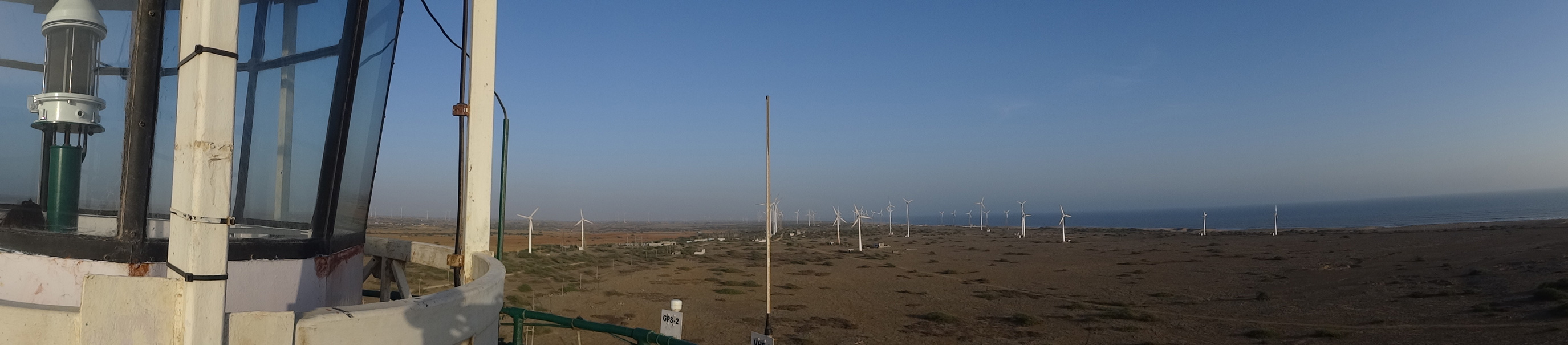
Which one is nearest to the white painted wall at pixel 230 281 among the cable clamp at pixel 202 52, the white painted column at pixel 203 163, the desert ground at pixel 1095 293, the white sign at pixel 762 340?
the white painted column at pixel 203 163

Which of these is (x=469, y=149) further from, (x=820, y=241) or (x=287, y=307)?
(x=820, y=241)

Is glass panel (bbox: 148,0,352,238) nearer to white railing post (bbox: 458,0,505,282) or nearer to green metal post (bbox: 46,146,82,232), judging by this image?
green metal post (bbox: 46,146,82,232)

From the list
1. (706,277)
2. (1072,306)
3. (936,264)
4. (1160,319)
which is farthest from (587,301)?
(936,264)

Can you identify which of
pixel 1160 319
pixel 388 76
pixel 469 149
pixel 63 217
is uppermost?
pixel 388 76

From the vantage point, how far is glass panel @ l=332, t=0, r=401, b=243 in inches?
150

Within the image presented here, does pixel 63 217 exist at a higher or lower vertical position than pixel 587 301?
higher

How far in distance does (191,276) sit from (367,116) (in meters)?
2.11

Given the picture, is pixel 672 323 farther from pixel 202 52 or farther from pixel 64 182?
pixel 202 52

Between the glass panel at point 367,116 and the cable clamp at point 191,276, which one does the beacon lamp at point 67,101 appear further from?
the glass panel at point 367,116

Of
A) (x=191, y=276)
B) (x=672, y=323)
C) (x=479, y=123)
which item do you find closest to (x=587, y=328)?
(x=479, y=123)

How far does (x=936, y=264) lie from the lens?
145ft

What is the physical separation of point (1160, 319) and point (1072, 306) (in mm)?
3381

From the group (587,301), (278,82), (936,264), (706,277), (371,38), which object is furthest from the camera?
(936,264)

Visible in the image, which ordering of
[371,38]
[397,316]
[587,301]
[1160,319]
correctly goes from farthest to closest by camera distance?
1. [587,301]
2. [1160,319]
3. [371,38]
4. [397,316]
